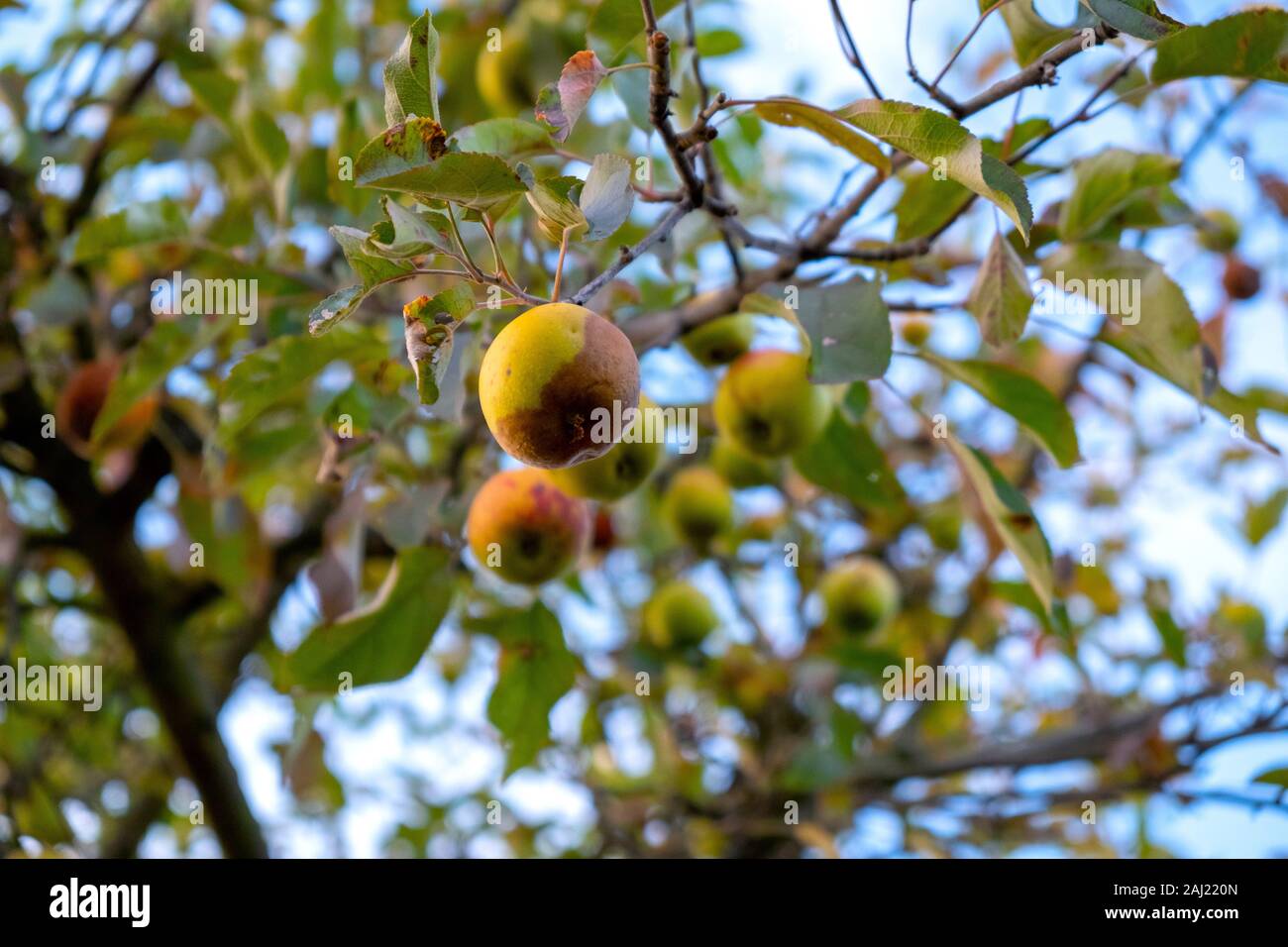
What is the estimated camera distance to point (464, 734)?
4.13 metres

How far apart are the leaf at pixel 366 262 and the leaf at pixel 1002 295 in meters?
0.71

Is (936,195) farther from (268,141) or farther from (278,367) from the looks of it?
(268,141)

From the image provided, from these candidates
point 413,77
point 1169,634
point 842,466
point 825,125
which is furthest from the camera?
point 1169,634

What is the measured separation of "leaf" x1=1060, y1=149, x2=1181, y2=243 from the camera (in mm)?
1550

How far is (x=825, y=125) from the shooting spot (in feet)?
4.28

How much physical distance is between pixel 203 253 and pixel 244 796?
126 cm

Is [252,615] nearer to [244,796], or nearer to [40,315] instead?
[244,796]

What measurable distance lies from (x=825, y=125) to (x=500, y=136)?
0.40 meters

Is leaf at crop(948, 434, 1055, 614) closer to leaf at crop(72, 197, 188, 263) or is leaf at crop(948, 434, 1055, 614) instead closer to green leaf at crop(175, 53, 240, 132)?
leaf at crop(72, 197, 188, 263)

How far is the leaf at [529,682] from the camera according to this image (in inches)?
73.2

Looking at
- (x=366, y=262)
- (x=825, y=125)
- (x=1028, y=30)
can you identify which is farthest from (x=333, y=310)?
(x=1028, y=30)

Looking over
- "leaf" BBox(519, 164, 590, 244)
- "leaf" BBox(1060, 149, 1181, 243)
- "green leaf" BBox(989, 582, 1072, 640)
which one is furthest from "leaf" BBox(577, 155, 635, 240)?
"green leaf" BBox(989, 582, 1072, 640)

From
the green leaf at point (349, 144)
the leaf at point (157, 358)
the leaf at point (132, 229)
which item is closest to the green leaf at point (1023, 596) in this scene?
the green leaf at point (349, 144)

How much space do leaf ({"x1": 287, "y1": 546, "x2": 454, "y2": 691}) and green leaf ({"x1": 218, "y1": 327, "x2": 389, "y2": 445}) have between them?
32cm
